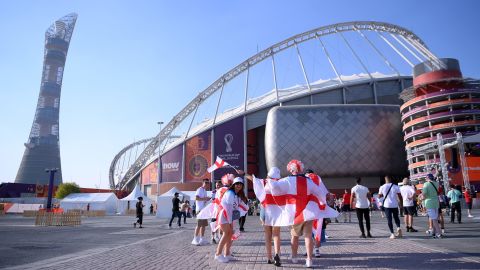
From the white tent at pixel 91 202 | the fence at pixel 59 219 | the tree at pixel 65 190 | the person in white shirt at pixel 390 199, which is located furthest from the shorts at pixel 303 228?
the tree at pixel 65 190

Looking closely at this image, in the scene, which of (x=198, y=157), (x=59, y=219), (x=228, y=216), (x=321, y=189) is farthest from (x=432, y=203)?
(x=198, y=157)

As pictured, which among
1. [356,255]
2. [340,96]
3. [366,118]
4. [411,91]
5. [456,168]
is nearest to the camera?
[356,255]

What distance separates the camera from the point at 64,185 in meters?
77.6

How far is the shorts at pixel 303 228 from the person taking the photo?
6051 mm

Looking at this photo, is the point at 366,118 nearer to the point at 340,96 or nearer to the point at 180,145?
the point at 340,96

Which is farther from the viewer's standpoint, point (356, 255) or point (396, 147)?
point (396, 147)

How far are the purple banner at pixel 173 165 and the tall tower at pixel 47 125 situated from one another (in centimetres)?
5971

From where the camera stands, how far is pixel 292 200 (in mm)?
6246

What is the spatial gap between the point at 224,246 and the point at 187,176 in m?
62.2

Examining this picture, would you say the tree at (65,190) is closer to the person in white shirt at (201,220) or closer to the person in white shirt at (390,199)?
the person in white shirt at (201,220)

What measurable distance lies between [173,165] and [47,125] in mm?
65328

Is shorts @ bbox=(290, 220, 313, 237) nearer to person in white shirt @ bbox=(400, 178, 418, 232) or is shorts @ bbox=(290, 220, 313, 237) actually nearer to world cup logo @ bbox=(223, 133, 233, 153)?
person in white shirt @ bbox=(400, 178, 418, 232)

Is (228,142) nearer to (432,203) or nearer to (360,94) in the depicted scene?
(360,94)

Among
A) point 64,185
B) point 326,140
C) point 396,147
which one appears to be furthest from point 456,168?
point 64,185
